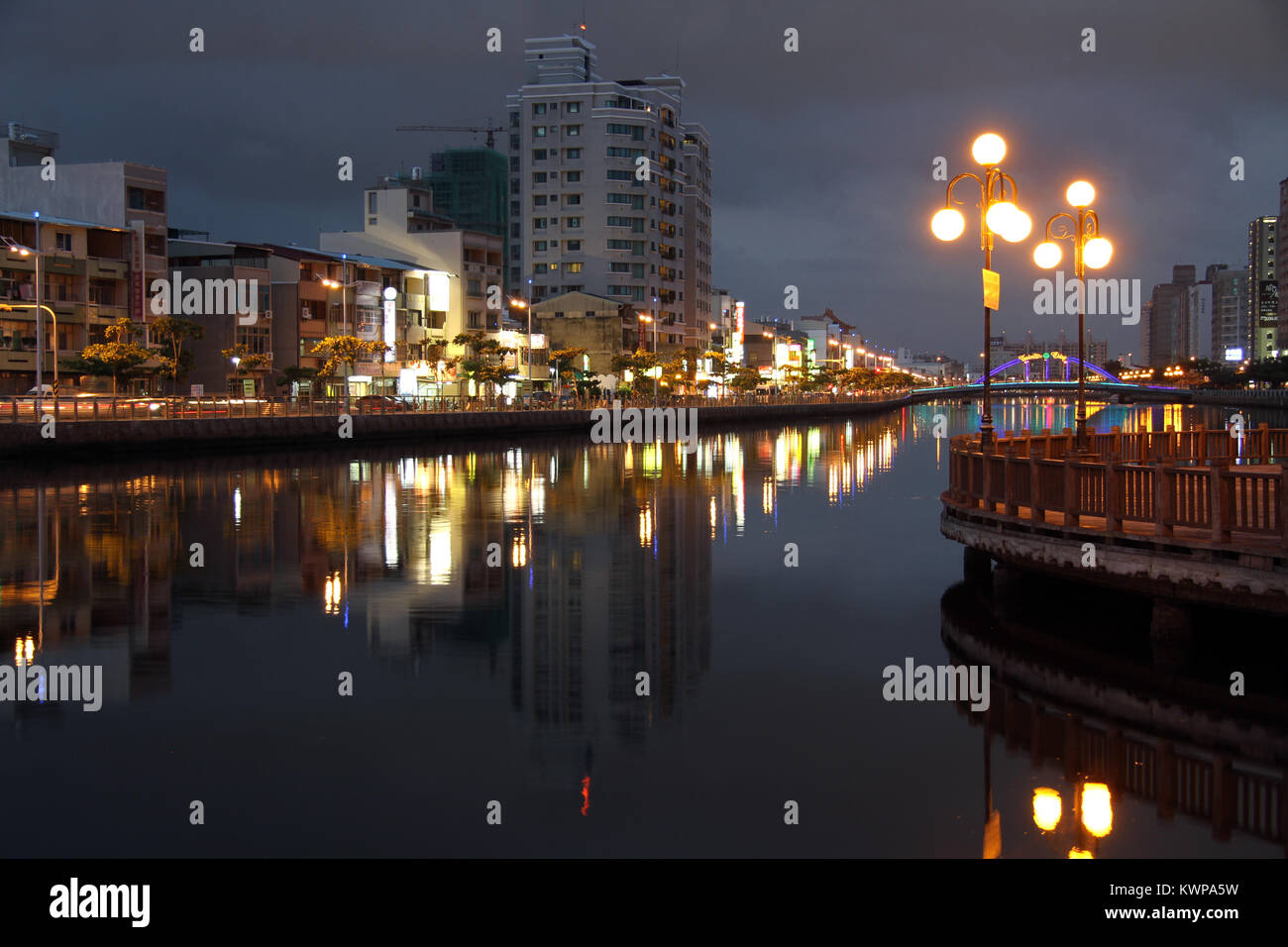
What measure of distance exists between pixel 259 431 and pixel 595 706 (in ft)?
178

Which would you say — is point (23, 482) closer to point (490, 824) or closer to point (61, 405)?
point (61, 405)

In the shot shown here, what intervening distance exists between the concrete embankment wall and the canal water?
26867 mm

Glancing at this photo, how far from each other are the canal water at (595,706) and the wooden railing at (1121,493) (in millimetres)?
1655

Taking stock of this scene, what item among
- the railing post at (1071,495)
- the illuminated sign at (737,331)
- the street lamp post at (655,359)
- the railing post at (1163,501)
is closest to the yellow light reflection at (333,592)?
the railing post at (1071,495)

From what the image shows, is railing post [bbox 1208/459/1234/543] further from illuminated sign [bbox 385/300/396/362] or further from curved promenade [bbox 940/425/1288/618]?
illuminated sign [bbox 385/300/396/362]

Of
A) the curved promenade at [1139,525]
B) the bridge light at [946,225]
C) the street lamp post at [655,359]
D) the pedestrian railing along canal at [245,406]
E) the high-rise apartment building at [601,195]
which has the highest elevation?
Result: the high-rise apartment building at [601,195]

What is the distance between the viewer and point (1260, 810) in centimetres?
1091

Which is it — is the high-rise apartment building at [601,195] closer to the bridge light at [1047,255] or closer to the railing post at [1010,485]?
the bridge light at [1047,255]

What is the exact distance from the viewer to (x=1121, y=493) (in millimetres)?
17375

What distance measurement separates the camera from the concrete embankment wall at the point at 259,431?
53.7 meters

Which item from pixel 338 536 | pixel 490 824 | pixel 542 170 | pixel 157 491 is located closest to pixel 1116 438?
pixel 338 536

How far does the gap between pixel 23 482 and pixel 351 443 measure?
27.6 metres

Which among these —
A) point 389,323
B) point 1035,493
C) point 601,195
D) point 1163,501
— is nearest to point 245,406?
point 389,323
